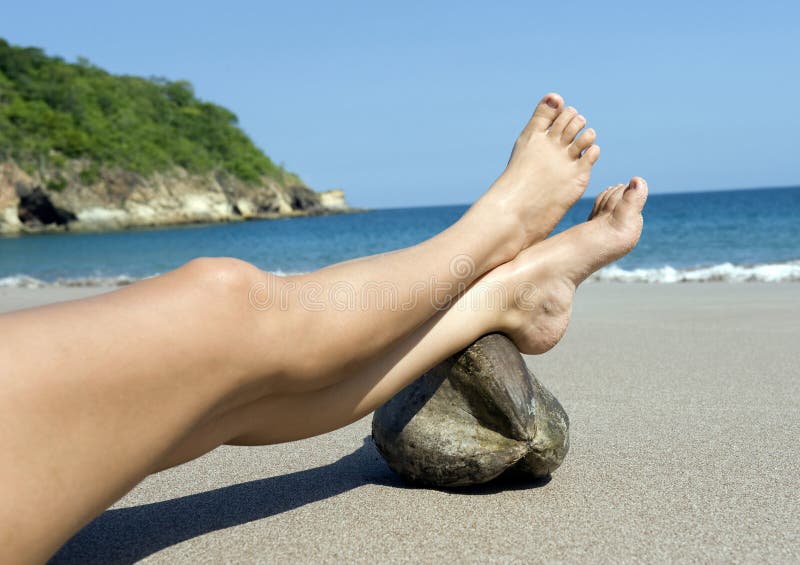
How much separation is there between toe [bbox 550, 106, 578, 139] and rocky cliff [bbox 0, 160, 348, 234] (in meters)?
34.2

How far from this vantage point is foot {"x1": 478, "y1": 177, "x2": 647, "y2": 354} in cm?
189

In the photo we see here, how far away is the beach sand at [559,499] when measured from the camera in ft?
4.37

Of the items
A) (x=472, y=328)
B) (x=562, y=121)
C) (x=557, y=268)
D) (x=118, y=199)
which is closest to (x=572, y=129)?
(x=562, y=121)

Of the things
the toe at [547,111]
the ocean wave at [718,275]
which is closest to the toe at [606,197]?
the toe at [547,111]

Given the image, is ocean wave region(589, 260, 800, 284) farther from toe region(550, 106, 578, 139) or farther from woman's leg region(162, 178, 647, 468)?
woman's leg region(162, 178, 647, 468)

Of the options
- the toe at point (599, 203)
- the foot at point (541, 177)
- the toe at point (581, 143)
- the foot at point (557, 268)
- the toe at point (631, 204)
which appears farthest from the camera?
the toe at point (581, 143)

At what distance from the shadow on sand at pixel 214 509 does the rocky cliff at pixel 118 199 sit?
34.4 m

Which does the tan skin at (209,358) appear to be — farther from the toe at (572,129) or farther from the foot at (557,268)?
the toe at (572,129)

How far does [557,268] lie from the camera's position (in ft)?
6.66

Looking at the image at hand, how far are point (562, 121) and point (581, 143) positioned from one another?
0.11 metres

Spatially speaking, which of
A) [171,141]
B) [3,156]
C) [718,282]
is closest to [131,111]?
[171,141]

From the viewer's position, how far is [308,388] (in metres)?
1.38

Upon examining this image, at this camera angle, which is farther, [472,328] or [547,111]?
[547,111]

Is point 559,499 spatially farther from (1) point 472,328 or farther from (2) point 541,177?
(2) point 541,177
